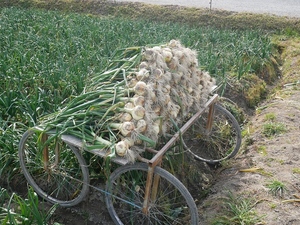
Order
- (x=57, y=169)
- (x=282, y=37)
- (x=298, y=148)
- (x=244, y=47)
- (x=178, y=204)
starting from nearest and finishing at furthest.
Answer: (x=57, y=169) → (x=178, y=204) → (x=298, y=148) → (x=244, y=47) → (x=282, y=37)

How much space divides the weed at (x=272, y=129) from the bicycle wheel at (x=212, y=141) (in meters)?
0.38

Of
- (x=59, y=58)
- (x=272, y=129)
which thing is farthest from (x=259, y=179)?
(x=59, y=58)

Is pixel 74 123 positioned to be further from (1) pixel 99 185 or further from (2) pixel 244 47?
(2) pixel 244 47

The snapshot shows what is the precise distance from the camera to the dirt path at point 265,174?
3.11 metres

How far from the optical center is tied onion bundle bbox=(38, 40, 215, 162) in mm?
2609

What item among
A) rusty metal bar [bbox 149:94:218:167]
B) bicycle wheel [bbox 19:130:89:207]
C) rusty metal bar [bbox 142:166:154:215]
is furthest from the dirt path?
bicycle wheel [bbox 19:130:89:207]

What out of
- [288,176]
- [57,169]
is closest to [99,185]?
[57,169]

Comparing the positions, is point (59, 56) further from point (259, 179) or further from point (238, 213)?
point (238, 213)

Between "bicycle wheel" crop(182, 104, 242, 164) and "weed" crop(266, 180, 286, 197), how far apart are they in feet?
2.34

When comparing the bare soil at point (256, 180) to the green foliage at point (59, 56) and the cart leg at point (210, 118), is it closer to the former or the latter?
the cart leg at point (210, 118)

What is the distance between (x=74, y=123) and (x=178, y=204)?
1.29m

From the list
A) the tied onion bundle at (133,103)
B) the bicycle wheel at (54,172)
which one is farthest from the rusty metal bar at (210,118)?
the bicycle wheel at (54,172)

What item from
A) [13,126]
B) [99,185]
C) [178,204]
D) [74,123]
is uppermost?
[74,123]

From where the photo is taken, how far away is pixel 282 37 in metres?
8.68
